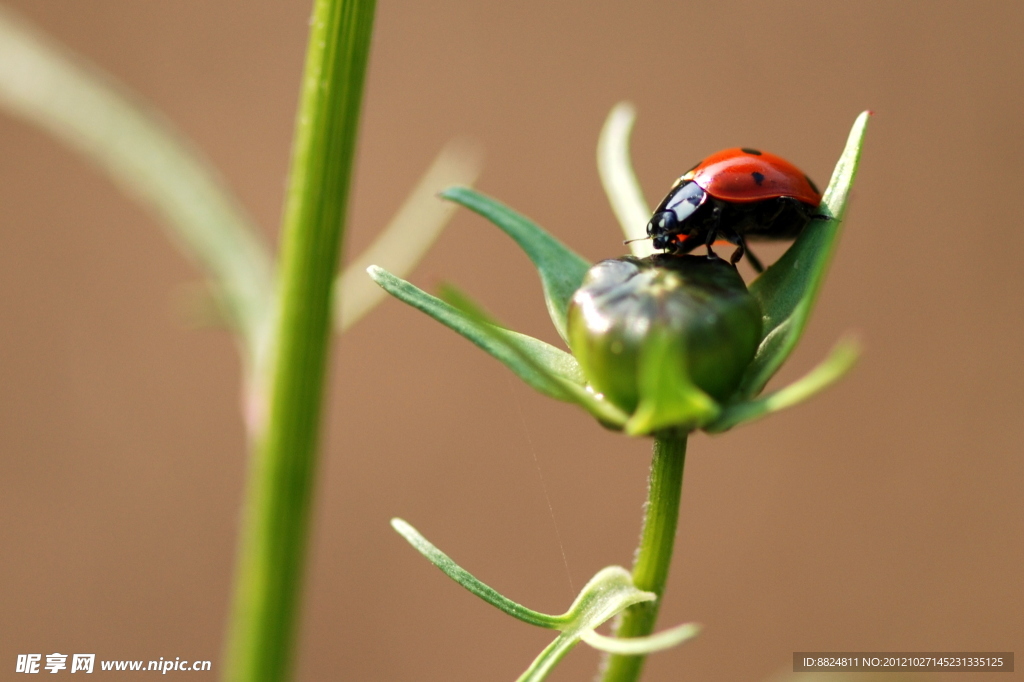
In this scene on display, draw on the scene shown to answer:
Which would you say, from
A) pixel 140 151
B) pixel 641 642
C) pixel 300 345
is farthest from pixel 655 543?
pixel 140 151

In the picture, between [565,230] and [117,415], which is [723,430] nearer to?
[565,230]

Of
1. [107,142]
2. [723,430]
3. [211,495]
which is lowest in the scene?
[211,495]

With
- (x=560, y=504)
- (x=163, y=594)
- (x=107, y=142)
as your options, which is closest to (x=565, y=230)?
(x=560, y=504)

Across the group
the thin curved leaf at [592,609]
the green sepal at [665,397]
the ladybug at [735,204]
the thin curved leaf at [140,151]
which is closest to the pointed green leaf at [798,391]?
the green sepal at [665,397]

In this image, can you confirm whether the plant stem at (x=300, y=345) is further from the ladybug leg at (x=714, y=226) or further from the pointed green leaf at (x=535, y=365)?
the ladybug leg at (x=714, y=226)

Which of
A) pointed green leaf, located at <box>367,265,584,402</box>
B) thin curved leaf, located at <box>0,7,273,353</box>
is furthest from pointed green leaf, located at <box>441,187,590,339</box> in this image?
thin curved leaf, located at <box>0,7,273,353</box>

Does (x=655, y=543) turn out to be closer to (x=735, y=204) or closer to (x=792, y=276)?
(x=792, y=276)
